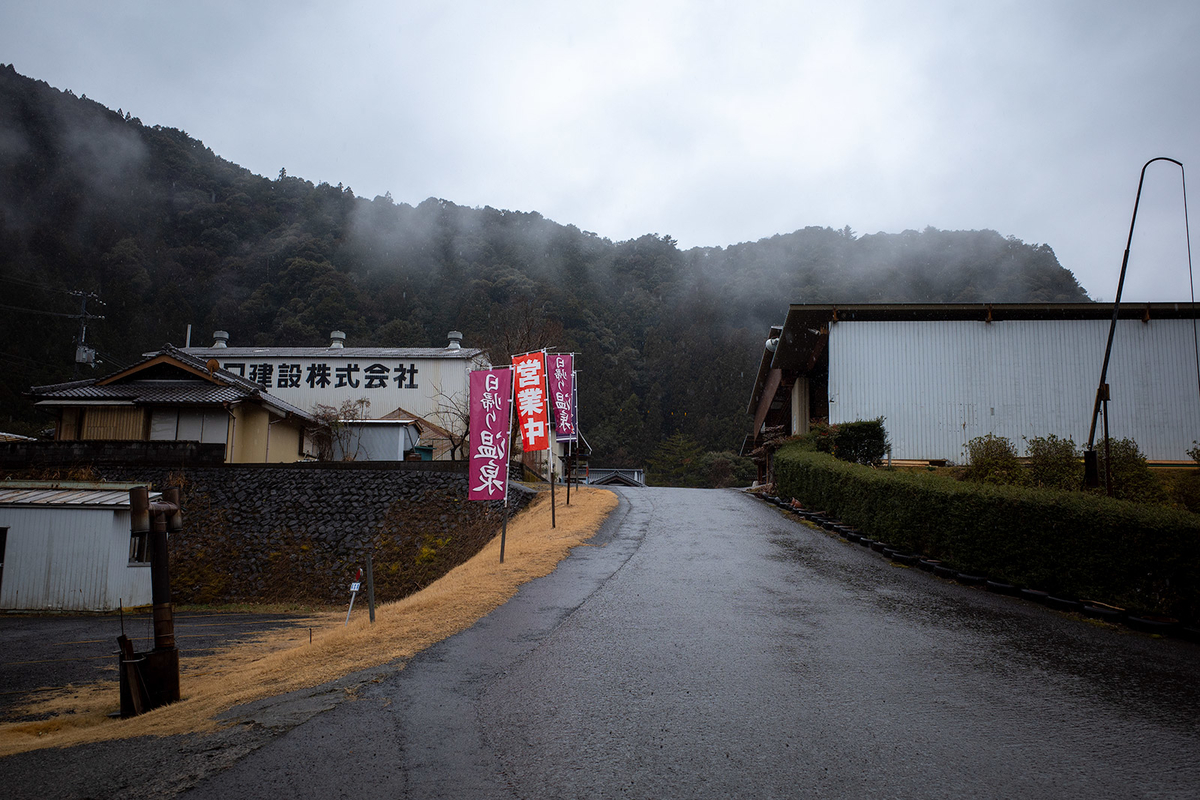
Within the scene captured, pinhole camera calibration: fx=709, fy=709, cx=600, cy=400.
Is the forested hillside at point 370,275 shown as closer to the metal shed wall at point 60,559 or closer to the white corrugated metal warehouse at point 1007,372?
the white corrugated metal warehouse at point 1007,372

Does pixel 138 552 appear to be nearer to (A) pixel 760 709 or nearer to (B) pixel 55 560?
(B) pixel 55 560

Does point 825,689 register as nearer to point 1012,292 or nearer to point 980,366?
point 980,366

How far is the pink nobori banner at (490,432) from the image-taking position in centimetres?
1261

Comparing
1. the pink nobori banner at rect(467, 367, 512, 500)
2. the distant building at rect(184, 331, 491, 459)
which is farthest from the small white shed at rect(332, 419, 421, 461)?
the pink nobori banner at rect(467, 367, 512, 500)

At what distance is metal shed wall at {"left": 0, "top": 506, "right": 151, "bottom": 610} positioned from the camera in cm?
1631

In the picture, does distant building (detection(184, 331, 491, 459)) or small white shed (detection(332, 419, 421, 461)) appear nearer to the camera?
small white shed (detection(332, 419, 421, 461))

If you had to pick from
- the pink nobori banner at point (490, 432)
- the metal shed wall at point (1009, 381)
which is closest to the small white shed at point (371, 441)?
the pink nobori banner at point (490, 432)

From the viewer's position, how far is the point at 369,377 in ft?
120

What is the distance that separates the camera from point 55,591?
53.7 ft

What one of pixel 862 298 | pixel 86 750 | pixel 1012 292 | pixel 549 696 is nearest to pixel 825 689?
pixel 549 696

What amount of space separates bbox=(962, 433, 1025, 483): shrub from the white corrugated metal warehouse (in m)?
4.70

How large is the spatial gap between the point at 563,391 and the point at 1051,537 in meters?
11.2

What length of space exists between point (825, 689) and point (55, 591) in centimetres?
1807

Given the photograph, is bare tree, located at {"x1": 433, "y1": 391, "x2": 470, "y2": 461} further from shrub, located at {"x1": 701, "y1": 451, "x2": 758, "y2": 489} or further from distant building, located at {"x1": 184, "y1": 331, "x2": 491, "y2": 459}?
shrub, located at {"x1": 701, "y1": 451, "x2": 758, "y2": 489}
